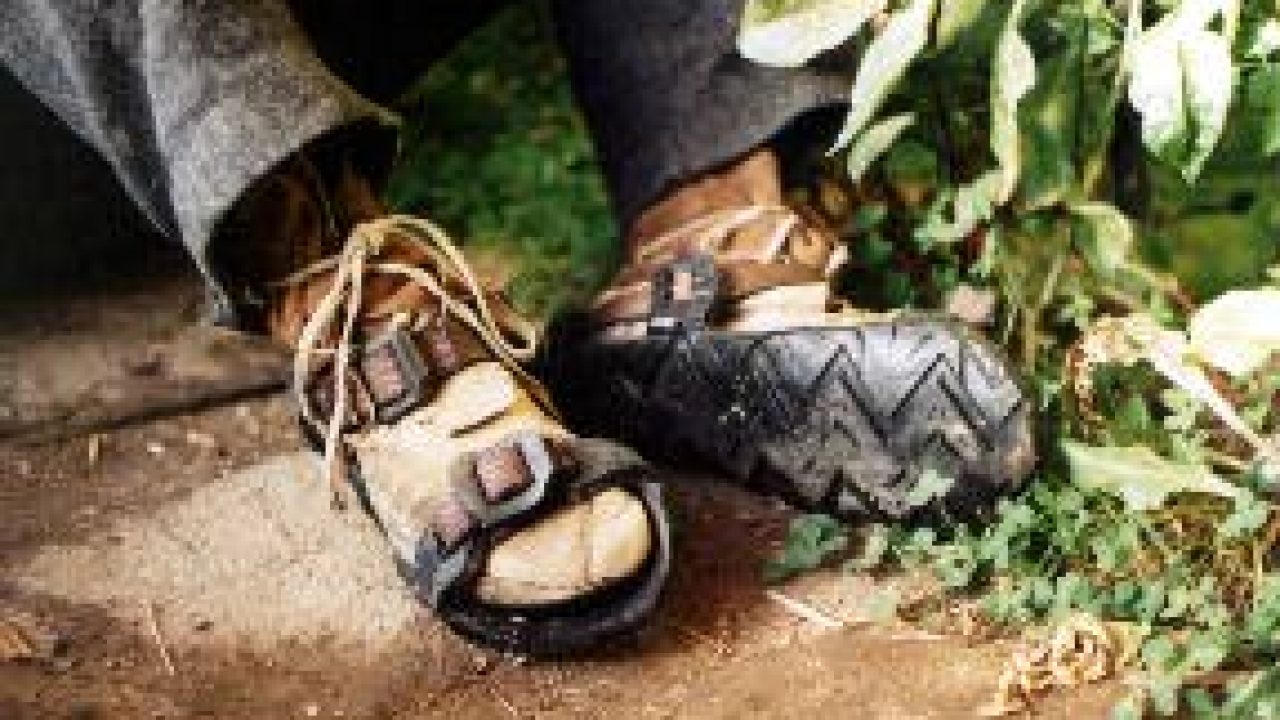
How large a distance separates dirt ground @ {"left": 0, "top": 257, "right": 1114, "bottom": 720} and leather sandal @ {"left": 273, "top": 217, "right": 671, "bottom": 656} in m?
0.05

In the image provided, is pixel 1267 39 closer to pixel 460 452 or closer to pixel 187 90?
pixel 460 452

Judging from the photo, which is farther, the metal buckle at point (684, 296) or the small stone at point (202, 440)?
the small stone at point (202, 440)

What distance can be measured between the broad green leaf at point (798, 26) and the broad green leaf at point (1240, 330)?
28 cm

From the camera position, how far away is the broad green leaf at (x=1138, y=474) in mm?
1276

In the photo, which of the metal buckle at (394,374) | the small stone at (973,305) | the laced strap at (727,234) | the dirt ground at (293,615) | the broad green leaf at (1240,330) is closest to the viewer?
the broad green leaf at (1240,330)

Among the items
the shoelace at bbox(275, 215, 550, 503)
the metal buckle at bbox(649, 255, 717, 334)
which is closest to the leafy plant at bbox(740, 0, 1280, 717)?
the metal buckle at bbox(649, 255, 717, 334)

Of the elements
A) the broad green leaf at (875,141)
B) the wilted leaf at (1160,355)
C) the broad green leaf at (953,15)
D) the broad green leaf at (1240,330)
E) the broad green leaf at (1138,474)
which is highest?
the broad green leaf at (953,15)

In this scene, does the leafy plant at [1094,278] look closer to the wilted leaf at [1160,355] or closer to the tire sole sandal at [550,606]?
the wilted leaf at [1160,355]

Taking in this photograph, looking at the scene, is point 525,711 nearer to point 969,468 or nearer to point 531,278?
point 969,468

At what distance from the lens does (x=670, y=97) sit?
162 centimetres

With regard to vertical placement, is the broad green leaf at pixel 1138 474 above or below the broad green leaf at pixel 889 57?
below

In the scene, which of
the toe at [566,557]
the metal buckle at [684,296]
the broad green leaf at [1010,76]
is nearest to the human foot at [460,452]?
the toe at [566,557]

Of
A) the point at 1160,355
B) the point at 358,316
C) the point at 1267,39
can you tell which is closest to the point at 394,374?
the point at 358,316

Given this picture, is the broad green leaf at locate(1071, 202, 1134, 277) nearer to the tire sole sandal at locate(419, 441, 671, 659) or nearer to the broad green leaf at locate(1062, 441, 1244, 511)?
the broad green leaf at locate(1062, 441, 1244, 511)
